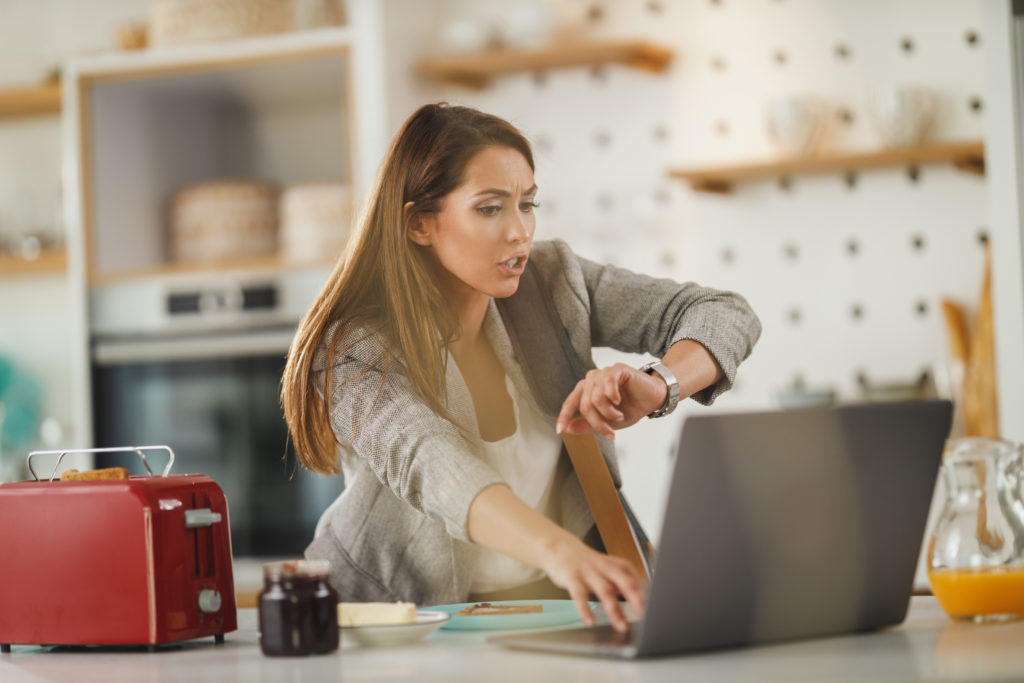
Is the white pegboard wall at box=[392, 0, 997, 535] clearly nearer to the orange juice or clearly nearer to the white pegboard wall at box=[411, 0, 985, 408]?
the white pegboard wall at box=[411, 0, 985, 408]

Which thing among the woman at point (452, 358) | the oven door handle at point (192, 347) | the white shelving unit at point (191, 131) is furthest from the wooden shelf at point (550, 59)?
the woman at point (452, 358)

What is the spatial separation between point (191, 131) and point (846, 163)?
5.76 ft

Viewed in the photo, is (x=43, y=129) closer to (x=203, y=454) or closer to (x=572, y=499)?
(x=203, y=454)

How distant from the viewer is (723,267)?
3.31 m

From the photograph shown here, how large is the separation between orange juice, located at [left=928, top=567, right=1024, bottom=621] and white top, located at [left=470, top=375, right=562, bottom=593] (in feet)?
1.89

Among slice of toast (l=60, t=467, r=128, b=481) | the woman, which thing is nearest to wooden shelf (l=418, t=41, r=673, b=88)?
the woman

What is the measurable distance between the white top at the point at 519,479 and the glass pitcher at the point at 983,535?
1.88 feet

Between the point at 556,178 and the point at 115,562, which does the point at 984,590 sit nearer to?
the point at 115,562

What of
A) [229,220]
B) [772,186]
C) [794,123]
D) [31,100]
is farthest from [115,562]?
[31,100]

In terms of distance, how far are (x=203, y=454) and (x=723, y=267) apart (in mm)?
1442

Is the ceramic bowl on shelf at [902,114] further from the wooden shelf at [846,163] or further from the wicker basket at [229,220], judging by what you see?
the wicker basket at [229,220]

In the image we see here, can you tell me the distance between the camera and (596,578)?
1.05m

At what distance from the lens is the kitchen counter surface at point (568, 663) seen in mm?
927

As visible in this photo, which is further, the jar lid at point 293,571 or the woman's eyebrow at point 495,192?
the woman's eyebrow at point 495,192
